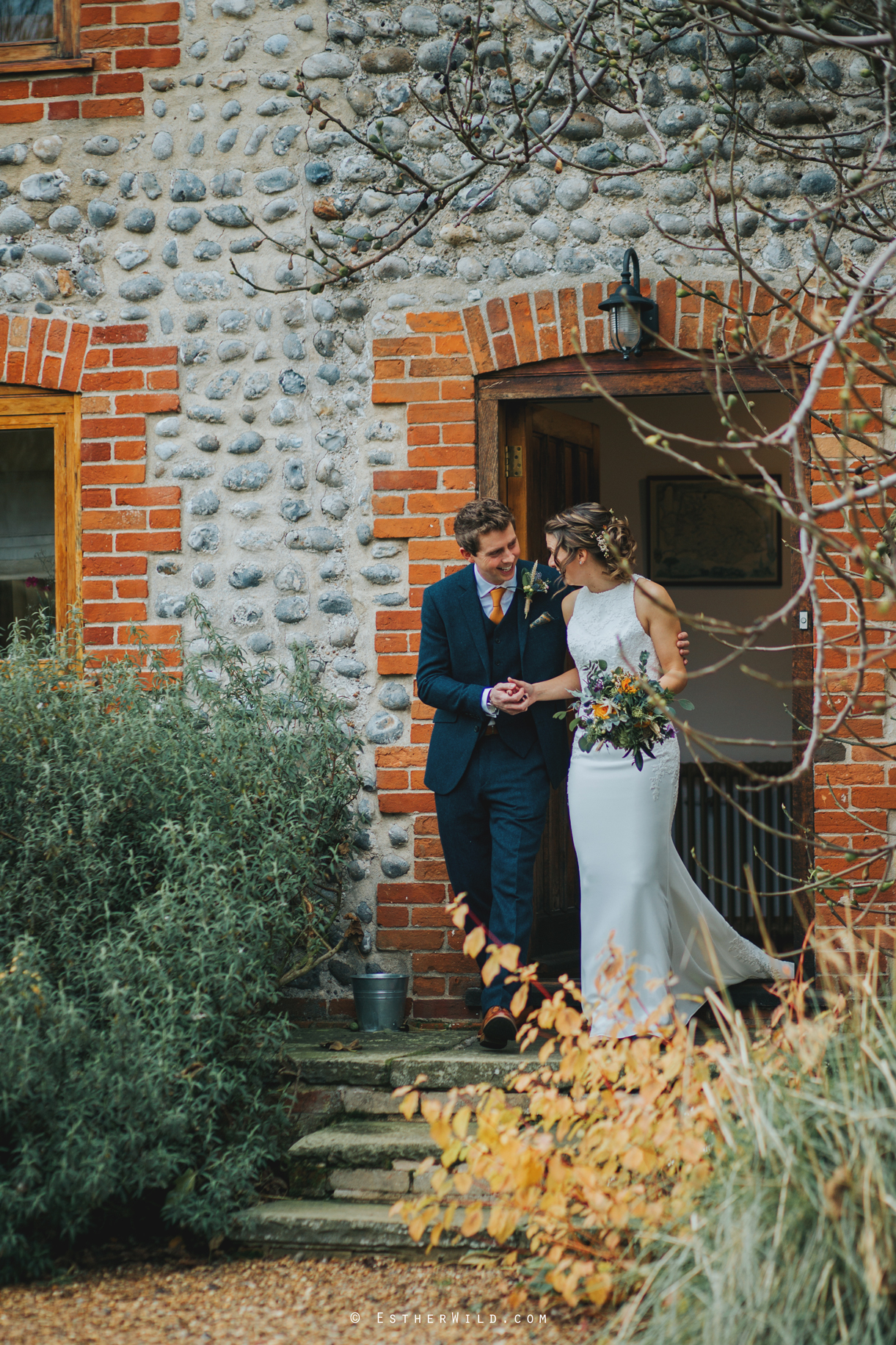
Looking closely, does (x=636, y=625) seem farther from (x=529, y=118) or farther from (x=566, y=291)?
(x=529, y=118)

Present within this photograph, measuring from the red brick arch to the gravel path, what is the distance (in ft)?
8.43

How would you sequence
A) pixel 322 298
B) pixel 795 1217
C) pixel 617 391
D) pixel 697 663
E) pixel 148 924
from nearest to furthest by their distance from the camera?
pixel 795 1217 < pixel 148 924 < pixel 617 391 < pixel 322 298 < pixel 697 663

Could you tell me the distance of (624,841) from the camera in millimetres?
4273

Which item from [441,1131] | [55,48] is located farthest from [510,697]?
[55,48]

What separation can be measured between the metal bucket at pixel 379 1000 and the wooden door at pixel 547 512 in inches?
23.3

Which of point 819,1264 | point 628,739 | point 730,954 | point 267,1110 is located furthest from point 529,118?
point 819,1264

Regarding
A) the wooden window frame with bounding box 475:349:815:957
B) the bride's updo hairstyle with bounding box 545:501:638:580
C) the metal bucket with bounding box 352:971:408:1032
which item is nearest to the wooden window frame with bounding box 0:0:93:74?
the wooden window frame with bounding box 475:349:815:957

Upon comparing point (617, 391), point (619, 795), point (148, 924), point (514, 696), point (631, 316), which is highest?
point (631, 316)

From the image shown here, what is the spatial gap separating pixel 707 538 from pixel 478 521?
411cm

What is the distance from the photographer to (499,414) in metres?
5.09

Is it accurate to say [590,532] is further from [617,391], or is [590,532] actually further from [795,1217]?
[795,1217]

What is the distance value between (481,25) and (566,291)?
1.07m

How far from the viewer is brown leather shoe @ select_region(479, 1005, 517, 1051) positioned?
4246mm

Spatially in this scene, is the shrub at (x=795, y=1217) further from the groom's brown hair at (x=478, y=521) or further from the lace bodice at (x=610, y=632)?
the groom's brown hair at (x=478, y=521)
